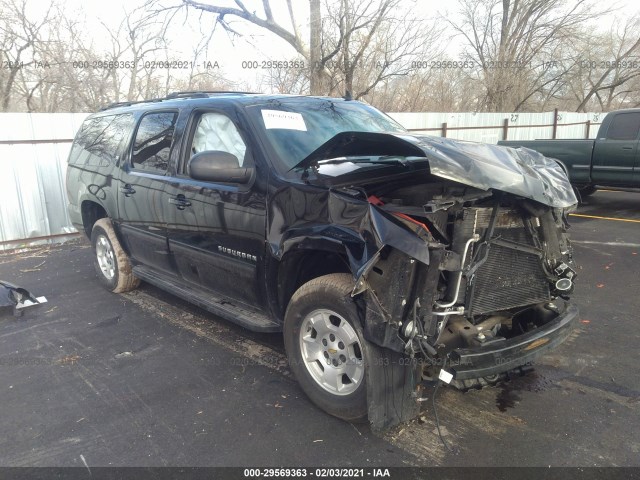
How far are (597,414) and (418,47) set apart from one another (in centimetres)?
1394

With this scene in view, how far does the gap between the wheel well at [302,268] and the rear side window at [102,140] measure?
2726 mm

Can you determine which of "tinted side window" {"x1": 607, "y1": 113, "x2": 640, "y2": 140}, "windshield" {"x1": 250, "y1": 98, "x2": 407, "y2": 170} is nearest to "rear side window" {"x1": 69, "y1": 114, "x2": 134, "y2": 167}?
"windshield" {"x1": 250, "y1": 98, "x2": 407, "y2": 170}

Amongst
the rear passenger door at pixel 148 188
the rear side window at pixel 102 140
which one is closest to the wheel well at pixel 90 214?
the rear side window at pixel 102 140

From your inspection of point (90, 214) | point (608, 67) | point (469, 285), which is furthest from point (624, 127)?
point (608, 67)

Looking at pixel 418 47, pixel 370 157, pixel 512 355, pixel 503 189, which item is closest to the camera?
pixel 503 189

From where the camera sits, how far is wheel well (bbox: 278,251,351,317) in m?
3.07

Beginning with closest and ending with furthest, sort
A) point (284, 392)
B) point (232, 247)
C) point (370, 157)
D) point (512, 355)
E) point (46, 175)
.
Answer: point (512, 355)
point (370, 157)
point (284, 392)
point (232, 247)
point (46, 175)

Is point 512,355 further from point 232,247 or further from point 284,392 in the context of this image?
point 232,247

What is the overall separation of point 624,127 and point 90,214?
9482 millimetres

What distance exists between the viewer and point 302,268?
319cm

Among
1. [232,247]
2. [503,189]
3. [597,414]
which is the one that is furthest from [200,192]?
[597,414]

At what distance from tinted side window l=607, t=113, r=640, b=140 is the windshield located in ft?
22.8

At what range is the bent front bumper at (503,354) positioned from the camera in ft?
8.30

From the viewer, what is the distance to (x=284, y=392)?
334 cm
